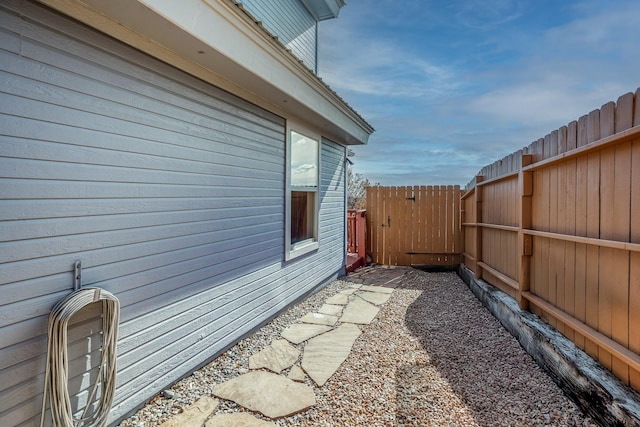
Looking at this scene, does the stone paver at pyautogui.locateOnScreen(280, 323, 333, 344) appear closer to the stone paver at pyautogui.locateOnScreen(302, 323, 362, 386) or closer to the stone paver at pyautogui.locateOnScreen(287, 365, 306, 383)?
the stone paver at pyautogui.locateOnScreen(302, 323, 362, 386)

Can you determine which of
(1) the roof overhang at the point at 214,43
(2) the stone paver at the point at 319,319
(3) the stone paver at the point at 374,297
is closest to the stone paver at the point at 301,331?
(2) the stone paver at the point at 319,319

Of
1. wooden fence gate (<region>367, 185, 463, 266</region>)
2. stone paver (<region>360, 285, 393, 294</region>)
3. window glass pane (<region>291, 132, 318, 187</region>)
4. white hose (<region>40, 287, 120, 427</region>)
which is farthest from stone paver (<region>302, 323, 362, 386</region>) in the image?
wooden fence gate (<region>367, 185, 463, 266</region>)

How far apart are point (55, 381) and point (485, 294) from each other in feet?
15.1

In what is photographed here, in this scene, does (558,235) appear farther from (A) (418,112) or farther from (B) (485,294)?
(A) (418,112)

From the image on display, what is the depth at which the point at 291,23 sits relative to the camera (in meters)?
5.60

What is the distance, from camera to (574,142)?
8.36ft

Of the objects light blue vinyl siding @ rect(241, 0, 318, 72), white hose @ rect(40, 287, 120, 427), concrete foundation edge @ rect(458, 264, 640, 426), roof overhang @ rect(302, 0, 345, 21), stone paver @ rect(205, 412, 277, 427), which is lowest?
stone paver @ rect(205, 412, 277, 427)

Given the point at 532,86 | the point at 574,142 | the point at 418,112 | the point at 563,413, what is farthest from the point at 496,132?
the point at 563,413

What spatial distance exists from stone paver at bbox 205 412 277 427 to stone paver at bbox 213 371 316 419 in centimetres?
7

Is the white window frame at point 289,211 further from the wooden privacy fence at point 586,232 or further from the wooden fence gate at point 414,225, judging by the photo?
the wooden fence gate at point 414,225

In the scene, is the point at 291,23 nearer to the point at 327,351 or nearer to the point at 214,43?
the point at 214,43

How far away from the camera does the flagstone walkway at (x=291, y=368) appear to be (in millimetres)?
2150

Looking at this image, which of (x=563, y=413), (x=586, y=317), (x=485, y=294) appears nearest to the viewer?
(x=563, y=413)

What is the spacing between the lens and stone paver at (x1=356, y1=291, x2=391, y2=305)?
4.87 metres
